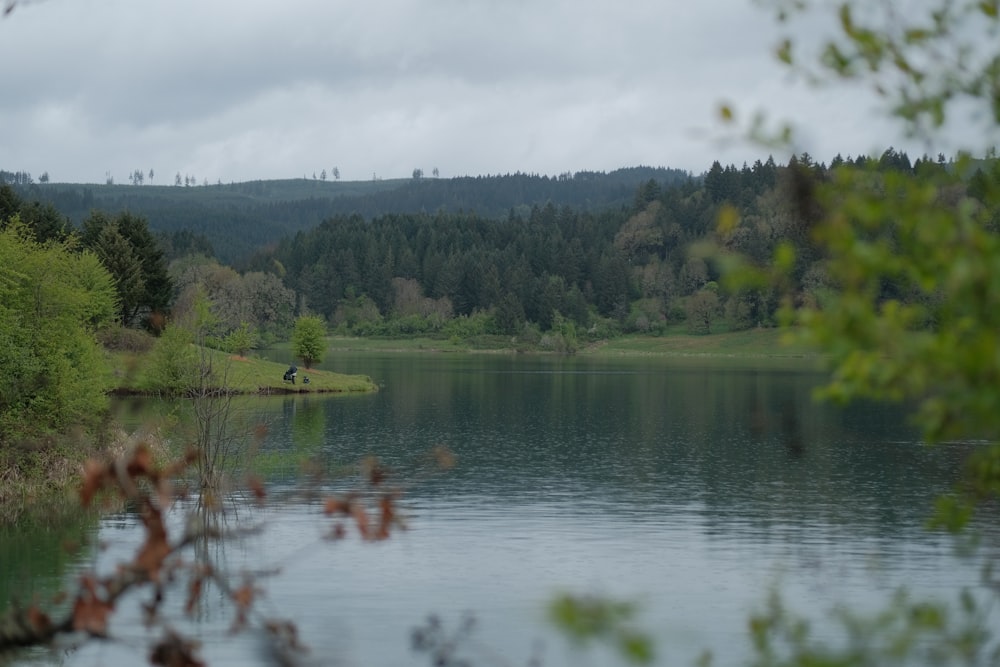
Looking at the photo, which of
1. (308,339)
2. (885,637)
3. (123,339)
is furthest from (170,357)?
(885,637)

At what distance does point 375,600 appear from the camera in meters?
22.7

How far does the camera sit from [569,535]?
29.4m

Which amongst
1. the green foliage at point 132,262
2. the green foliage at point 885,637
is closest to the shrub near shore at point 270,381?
the green foliage at point 132,262

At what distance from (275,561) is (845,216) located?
22463mm

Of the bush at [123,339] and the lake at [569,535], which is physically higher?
the bush at [123,339]

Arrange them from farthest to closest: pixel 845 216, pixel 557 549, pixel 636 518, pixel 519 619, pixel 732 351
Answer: pixel 732 351 → pixel 636 518 → pixel 557 549 → pixel 519 619 → pixel 845 216

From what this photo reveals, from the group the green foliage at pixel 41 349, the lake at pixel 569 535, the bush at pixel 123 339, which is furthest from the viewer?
the bush at pixel 123 339

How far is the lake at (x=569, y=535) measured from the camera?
2011 centimetres

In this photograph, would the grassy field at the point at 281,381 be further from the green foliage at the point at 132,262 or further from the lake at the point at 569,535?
the lake at the point at 569,535

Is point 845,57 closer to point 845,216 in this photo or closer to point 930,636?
point 845,216

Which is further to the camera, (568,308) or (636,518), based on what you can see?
(568,308)

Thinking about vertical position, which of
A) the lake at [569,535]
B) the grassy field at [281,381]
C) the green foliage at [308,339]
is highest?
the green foliage at [308,339]

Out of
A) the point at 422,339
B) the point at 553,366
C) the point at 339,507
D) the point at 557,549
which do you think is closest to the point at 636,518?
the point at 557,549

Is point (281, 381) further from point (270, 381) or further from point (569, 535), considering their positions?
point (569, 535)
